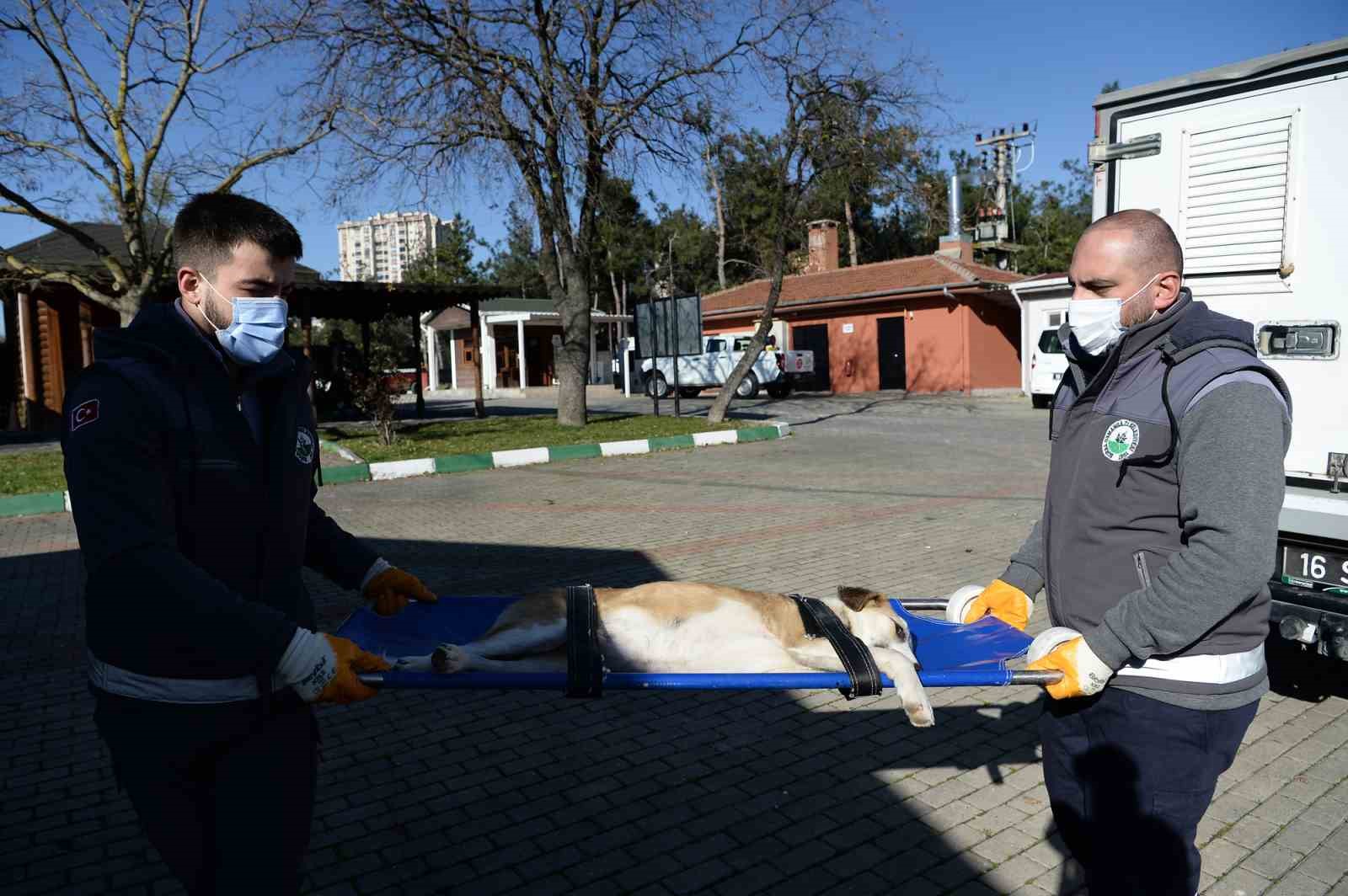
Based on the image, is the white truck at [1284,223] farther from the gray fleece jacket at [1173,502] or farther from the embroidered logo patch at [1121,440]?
the embroidered logo patch at [1121,440]

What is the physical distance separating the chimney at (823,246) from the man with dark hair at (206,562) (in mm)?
36089

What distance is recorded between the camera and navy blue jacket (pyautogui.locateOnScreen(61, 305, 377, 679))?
1.74 metres

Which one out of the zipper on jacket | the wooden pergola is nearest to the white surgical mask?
the zipper on jacket

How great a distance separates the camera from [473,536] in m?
8.64

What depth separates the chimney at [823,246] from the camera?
3716 cm

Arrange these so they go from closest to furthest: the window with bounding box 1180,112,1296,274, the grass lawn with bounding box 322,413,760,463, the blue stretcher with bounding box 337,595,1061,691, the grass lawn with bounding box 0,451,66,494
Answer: the blue stretcher with bounding box 337,595,1061,691, the window with bounding box 1180,112,1296,274, the grass lawn with bounding box 0,451,66,494, the grass lawn with bounding box 322,413,760,463

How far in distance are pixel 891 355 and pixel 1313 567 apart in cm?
2640

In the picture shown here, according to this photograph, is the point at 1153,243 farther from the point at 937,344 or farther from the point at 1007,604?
the point at 937,344

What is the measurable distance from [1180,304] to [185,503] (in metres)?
2.24

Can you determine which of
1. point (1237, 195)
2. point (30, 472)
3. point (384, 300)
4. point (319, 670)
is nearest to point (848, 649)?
point (319, 670)

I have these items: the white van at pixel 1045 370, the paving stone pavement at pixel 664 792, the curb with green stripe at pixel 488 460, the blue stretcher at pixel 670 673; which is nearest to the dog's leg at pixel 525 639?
the blue stretcher at pixel 670 673

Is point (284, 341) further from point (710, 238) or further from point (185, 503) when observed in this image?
point (710, 238)

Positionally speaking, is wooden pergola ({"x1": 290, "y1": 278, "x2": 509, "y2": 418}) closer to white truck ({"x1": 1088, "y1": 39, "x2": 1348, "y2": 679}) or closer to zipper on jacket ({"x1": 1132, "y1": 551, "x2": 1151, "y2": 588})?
white truck ({"x1": 1088, "y1": 39, "x2": 1348, "y2": 679})

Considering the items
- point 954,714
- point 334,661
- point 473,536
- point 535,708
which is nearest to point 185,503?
point 334,661
